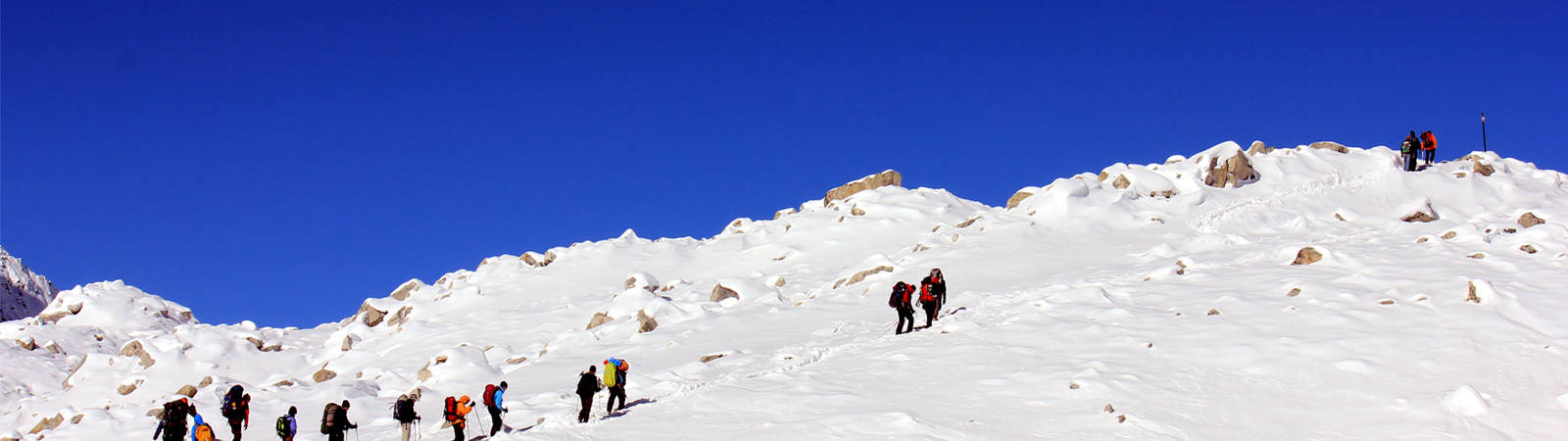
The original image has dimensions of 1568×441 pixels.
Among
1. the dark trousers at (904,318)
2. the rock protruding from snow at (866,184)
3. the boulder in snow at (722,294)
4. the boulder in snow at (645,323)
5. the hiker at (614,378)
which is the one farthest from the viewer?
the rock protruding from snow at (866,184)

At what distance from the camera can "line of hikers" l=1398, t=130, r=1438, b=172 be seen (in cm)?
5294

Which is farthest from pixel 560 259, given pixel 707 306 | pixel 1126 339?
pixel 1126 339

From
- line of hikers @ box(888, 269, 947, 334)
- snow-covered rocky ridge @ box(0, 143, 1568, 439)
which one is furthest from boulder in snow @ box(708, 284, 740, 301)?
line of hikers @ box(888, 269, 947, 334)

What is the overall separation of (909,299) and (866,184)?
3643 cm

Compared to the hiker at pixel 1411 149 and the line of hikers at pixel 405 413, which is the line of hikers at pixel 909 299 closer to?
the line of hikers at pixel 405 413

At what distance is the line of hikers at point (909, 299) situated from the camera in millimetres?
29766

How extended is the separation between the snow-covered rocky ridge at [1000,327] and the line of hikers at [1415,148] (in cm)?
112

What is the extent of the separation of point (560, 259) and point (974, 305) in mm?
30185

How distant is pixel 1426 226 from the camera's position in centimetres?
3919

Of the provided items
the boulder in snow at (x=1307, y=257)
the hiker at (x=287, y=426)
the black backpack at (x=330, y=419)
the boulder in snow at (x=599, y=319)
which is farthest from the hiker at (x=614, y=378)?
the boulder in snow at (x=1307, y=257)

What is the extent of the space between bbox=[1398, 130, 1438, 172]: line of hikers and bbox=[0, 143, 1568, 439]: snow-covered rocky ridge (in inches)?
44.3

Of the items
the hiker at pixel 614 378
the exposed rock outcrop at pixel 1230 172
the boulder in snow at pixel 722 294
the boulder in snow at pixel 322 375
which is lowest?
the boulder in snow at pixel 322 375

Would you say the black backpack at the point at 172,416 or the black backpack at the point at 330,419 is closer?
the black backpack at the point at 330,419

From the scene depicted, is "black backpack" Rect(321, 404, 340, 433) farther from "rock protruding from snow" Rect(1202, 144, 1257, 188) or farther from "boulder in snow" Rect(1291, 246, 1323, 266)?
"rock protruding from snow" Rect(1202, 144, 1257, 188)
